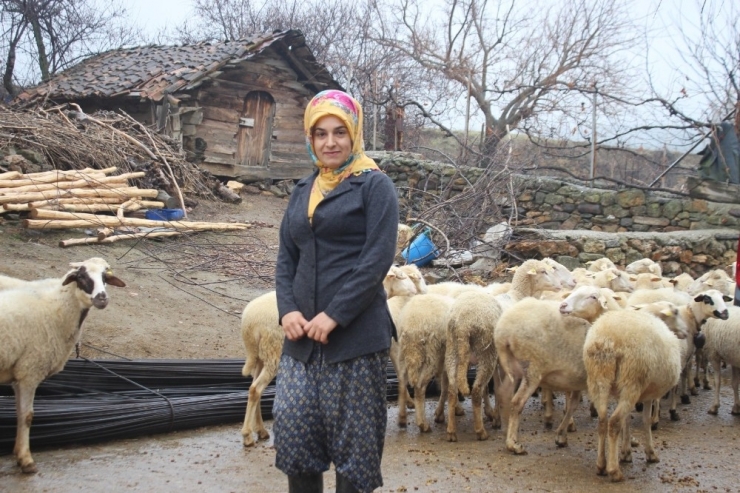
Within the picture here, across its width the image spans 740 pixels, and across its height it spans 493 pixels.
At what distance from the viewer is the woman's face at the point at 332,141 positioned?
3.29 meters

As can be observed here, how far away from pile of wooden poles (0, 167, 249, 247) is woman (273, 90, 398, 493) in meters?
7.86

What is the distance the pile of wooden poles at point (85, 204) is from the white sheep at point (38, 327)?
542 centimetres

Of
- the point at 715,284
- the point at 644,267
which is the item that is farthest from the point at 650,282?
the point at 644,267

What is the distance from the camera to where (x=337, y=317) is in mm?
3119

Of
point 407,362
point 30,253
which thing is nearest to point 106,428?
point 407,362

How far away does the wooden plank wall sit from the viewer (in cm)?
1862

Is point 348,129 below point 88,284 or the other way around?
the other way around

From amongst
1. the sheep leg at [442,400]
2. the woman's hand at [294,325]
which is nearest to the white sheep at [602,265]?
the sheep leg at [442,400]

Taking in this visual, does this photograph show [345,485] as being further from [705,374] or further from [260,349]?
[705,374]

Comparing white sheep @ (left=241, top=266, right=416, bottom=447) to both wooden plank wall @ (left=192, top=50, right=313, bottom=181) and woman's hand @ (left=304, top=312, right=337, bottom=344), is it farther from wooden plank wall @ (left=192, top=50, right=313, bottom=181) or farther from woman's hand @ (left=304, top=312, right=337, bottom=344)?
wooden plank wall @ (left=192, top=50, right=313, bottom=181)

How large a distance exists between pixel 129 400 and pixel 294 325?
9.43ft

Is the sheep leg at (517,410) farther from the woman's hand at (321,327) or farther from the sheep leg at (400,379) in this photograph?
the woman's hand at (321,327)

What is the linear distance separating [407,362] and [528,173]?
10.0 metres

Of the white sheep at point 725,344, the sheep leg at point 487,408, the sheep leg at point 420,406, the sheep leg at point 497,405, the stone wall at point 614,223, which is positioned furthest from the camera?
the stone wall at point 614,223
